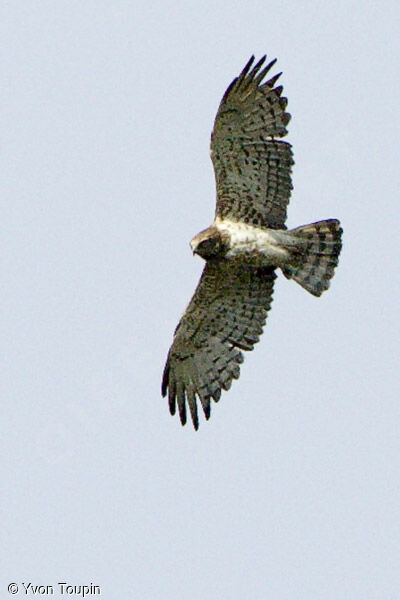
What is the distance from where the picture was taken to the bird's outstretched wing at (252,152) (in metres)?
17.3

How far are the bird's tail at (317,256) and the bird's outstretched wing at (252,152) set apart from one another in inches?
14.7

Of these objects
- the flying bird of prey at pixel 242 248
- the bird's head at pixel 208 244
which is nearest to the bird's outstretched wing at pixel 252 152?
the flying bird of prey at pixel 242 248

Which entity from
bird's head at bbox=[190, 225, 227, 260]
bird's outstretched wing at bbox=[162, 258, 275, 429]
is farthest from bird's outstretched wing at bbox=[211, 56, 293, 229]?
bird's outstretched wing at bbox=[162, 258, 275, 429]

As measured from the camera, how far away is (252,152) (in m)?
17.4

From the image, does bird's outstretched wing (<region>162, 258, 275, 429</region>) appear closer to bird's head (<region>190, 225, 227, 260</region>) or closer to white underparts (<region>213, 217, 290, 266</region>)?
white underparts (<region>213, 217, 290, 266</region>)

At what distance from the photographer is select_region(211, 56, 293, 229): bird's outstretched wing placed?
17.3 meters

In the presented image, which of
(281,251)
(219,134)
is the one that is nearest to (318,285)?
(281,251)

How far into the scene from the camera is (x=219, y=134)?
1731 centimetres

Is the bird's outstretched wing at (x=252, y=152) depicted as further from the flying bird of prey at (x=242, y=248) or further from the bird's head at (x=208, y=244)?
the bird's head at (x=208, y=244)

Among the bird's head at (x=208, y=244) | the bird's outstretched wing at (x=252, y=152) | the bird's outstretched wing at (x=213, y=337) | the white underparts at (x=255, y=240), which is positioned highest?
the bird's outstretched wing at (x=252, y=152)

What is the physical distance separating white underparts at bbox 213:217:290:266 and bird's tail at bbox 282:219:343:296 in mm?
218

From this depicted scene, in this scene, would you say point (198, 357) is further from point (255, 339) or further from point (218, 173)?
point (218, 173)

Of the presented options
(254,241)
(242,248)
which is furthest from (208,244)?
(254,241)

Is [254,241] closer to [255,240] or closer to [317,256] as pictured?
[255,240]
